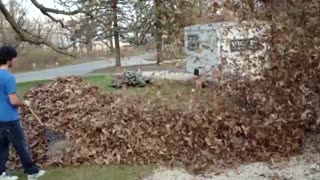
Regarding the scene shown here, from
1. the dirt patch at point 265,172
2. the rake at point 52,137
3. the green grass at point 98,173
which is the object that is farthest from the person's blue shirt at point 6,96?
the dirt patch at point 265,172

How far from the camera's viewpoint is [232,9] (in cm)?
604

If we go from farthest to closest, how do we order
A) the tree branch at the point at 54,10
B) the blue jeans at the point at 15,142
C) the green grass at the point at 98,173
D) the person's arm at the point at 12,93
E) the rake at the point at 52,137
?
the tree branch at the point at 54,10, the rake at the point at 52,137, the green grass at the point at 98,173, the blue jeans at the point at 15,142, the person's arm at the point at 12,93

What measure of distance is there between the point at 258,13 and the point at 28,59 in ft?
132

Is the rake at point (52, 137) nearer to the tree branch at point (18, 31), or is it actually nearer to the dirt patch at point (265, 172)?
the dirt patch at point (265, 172)

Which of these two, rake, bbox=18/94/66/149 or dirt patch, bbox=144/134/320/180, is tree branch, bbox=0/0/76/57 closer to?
rake, bbox=18/94/66/149

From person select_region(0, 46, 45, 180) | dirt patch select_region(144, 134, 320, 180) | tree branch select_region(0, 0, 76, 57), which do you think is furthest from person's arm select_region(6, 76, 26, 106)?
tree branch select_region(0, 0, 76, 57)

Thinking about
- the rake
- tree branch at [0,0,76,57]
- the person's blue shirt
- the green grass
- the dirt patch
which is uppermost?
tree branch at [0,0,76,57]

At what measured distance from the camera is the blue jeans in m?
5.12

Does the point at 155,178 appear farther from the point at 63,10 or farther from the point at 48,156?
the point at 63,10

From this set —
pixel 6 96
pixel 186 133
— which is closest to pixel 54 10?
pixel 186 133

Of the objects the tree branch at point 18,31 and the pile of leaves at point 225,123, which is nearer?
the pile of leaves at point 225,123

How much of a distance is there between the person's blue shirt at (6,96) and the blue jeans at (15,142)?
75mm

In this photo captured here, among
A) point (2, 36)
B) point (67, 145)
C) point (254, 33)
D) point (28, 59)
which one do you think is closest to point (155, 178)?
point (67, 145)

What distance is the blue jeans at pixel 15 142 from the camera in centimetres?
512
